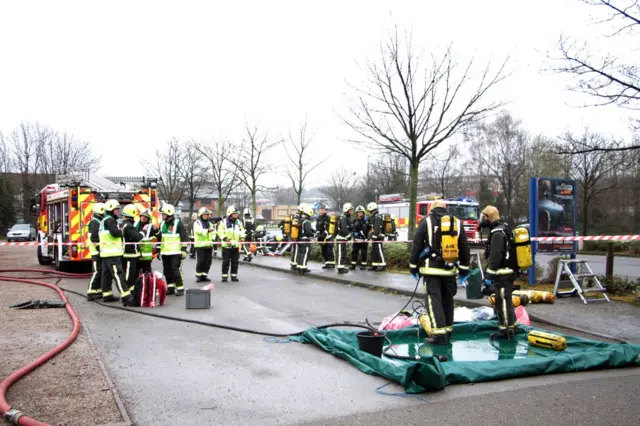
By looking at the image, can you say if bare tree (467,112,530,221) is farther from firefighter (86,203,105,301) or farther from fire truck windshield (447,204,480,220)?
firefighter (86,203,105,301)

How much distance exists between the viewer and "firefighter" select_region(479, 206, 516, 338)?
7.46 metres

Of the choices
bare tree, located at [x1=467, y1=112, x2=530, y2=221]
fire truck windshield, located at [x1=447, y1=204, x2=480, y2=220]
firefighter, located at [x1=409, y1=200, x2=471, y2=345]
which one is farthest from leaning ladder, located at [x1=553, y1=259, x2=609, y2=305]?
bare tree, located at [x1=467, y1=112, x2=530, y2=221]

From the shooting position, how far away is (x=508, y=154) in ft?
119

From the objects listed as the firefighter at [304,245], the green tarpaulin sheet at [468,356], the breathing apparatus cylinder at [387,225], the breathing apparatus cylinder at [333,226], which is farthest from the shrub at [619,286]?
the firefighter at [304,245]

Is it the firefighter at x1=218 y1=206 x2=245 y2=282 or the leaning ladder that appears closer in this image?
the leaning ladder

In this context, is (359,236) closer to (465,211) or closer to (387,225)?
(387,225)

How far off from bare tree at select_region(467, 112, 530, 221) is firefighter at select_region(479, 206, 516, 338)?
28331mm

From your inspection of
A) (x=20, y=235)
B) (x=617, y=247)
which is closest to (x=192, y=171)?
(x=20, y=235)

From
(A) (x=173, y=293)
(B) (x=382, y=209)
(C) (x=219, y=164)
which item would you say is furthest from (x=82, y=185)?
(B) (x=382, y=209)

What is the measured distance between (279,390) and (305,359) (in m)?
1.20

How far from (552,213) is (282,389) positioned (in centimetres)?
869

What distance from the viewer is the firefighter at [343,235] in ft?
53.2

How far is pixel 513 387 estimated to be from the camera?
546 centimetres

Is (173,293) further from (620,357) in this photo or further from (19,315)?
(620,357)
